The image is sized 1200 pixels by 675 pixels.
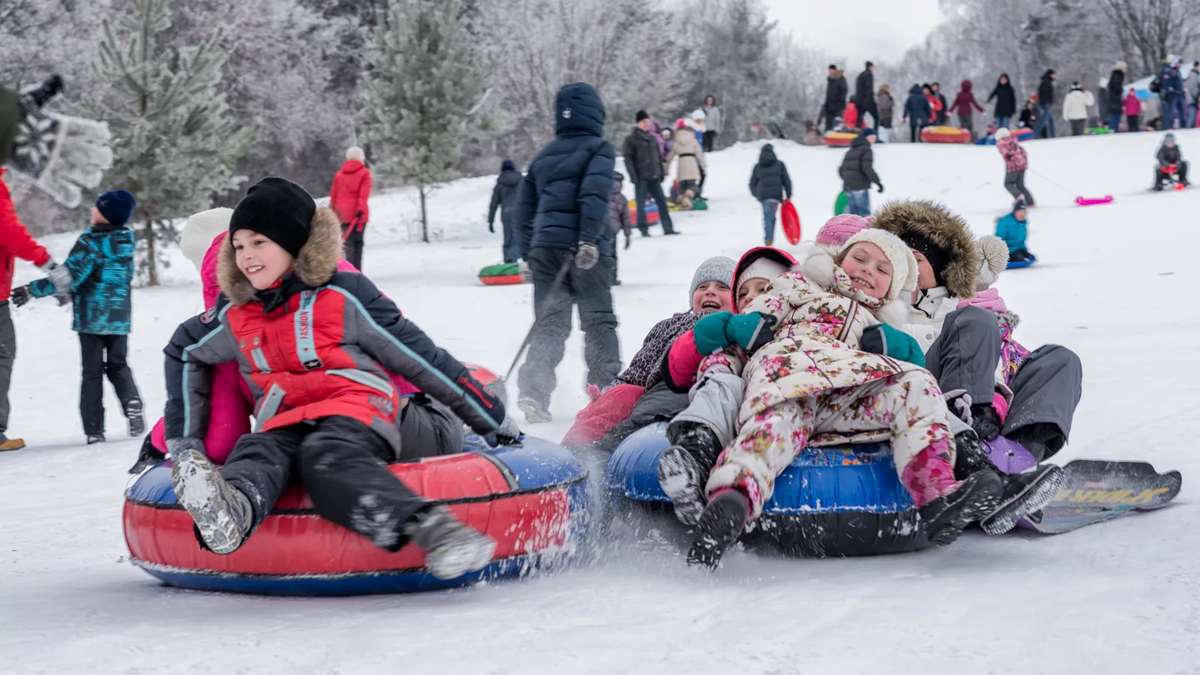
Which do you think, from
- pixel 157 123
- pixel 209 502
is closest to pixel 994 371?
pixel 209 502

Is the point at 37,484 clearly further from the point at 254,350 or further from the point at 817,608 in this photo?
the point at 817,608

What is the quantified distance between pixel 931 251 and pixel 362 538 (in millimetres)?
2220

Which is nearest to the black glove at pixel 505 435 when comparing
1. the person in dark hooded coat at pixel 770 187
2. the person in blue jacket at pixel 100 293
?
the person in blue jacket at pixel 100 293

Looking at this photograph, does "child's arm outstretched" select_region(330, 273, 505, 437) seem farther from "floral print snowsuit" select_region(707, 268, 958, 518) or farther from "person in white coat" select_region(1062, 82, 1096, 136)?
"person in white coat" select_region(1062, 82, 1096, 136)

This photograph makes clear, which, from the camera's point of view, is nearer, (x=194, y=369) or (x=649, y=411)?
(x=194, y=369)

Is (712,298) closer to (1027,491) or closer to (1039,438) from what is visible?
(1039,438)

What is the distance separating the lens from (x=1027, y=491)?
3090 mm

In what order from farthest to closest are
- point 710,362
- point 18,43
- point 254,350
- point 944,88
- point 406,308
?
point 944,88 → point 18,43 → point 406,308 → point 710,362 → point 254,350

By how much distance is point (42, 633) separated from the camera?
2539 millimetres

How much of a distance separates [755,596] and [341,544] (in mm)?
1033

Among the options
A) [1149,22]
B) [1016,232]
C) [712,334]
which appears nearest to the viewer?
[712,334]

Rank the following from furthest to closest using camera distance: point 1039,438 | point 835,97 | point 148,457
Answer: point 835,97 → point 1039,438 → point 148,457

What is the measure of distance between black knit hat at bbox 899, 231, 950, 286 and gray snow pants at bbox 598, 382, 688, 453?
0.95 metres

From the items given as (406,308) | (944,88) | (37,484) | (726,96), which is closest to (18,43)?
(406,308)
